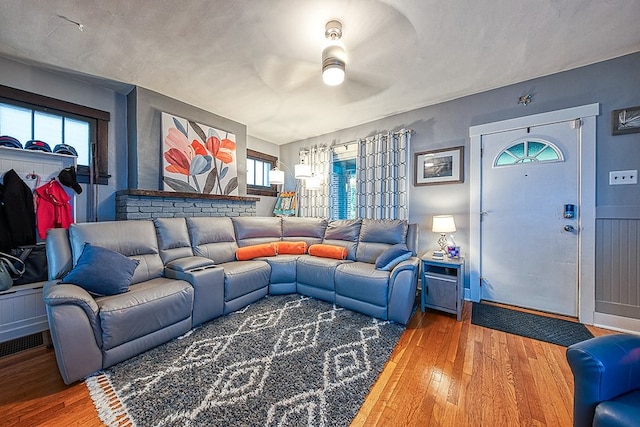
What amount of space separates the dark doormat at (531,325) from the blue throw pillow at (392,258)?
0.94 metres

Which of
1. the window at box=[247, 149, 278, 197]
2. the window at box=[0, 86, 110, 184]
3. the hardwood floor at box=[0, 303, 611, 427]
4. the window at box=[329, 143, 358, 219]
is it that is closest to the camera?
the hardwood floor at box=[0, 303, 611, 427]

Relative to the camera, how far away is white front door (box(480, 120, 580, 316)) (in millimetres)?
2432

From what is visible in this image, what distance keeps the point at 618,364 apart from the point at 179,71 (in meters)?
3.73

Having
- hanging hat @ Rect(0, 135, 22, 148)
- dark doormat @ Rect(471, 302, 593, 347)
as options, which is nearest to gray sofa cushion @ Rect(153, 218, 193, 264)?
hanging hat @ Rect(0, 135, 22, 148)

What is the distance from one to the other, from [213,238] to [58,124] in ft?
6.55

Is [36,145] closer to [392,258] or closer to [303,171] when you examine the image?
[303,171]

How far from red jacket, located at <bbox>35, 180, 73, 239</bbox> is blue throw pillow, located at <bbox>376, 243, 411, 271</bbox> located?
3.34 meters

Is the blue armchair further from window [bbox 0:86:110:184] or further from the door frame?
window [bbox 0:86:110:184]

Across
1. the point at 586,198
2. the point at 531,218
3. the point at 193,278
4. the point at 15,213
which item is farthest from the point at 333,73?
the point at 15,213

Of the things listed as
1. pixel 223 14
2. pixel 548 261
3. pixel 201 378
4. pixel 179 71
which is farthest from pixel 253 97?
pixel 548 261

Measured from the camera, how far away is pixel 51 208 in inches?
91.5

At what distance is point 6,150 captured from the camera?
6.93ft

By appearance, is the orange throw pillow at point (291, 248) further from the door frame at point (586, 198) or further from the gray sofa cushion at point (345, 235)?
the door frame at point (586, 198)

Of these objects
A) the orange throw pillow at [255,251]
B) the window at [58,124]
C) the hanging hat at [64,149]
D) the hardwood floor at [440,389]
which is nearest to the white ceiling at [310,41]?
the window at [58,124]
